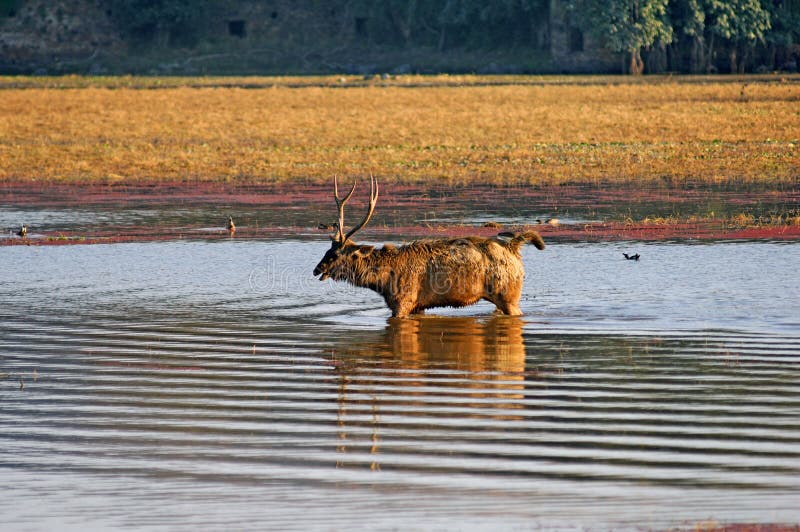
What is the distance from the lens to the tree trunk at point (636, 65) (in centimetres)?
5916

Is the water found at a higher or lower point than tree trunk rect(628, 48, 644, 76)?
lower

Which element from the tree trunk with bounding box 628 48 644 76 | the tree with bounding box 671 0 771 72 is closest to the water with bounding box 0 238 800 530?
the tree with bounding box 671 0 771 72

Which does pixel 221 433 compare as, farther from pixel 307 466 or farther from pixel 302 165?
pixel 302 165

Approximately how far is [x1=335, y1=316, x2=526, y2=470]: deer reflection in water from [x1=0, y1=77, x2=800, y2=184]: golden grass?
12.7m

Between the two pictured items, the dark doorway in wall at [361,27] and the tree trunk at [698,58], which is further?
the dark doorway in wall at [361,27]

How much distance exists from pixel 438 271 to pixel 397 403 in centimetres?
344

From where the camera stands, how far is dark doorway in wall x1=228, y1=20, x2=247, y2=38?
70.4 meters

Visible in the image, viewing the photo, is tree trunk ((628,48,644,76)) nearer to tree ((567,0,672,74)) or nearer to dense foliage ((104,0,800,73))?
dense foliage ((104,0,800,73))

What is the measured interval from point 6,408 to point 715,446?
13.8ft

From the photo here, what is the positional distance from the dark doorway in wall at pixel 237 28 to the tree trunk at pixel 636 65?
20.5 m

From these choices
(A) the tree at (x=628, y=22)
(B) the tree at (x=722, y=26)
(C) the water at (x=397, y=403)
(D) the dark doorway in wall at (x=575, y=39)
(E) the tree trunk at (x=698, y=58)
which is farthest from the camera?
(D) the dark doorway in wall at (x=575, y=39)

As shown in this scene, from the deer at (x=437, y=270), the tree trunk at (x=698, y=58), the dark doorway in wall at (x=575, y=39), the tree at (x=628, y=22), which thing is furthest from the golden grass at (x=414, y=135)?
the dark doorway in wall at (x=575, y=39)

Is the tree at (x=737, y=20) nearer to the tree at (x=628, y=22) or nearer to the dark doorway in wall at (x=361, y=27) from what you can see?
the tree at (x=628, y=22)

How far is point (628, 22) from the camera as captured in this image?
56469 millimetres
